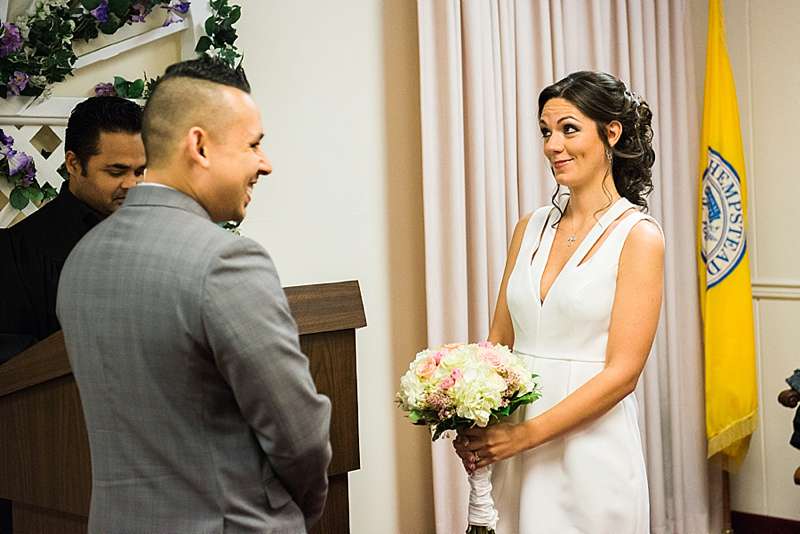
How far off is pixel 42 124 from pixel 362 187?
1.21 metres

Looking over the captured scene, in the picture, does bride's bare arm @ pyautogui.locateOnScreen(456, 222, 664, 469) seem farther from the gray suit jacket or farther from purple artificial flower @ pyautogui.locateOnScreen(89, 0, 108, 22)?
purple artificial flower @ pyautogui.locateOnScreen(89, 0, 108, 22)

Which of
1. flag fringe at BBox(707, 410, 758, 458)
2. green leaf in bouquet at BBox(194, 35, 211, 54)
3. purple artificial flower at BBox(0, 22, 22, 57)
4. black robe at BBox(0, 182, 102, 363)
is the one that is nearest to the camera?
black robe at BBox(0, 182, 102, 363)

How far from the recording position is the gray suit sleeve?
1505mm

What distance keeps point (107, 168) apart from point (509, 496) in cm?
145

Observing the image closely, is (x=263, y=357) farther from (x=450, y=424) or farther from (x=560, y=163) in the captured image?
(x=560, y=163)

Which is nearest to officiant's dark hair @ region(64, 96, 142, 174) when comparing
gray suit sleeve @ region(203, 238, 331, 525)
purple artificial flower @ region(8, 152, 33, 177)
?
purple artificial flower @ region(8, 152, 33, 177)

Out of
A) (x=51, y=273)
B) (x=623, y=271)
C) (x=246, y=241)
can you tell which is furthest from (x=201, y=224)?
(x=623, y=271)

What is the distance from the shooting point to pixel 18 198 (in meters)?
2.95

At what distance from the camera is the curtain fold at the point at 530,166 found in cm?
375

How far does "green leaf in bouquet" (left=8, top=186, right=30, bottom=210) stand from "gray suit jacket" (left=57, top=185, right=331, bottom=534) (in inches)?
56.8

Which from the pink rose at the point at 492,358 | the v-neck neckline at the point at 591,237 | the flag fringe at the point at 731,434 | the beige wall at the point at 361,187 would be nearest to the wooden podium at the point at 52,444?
the pink rose at the point at 492,358

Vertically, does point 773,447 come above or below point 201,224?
below

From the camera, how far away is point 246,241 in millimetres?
1558

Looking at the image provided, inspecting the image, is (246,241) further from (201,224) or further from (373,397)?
(373,397)
